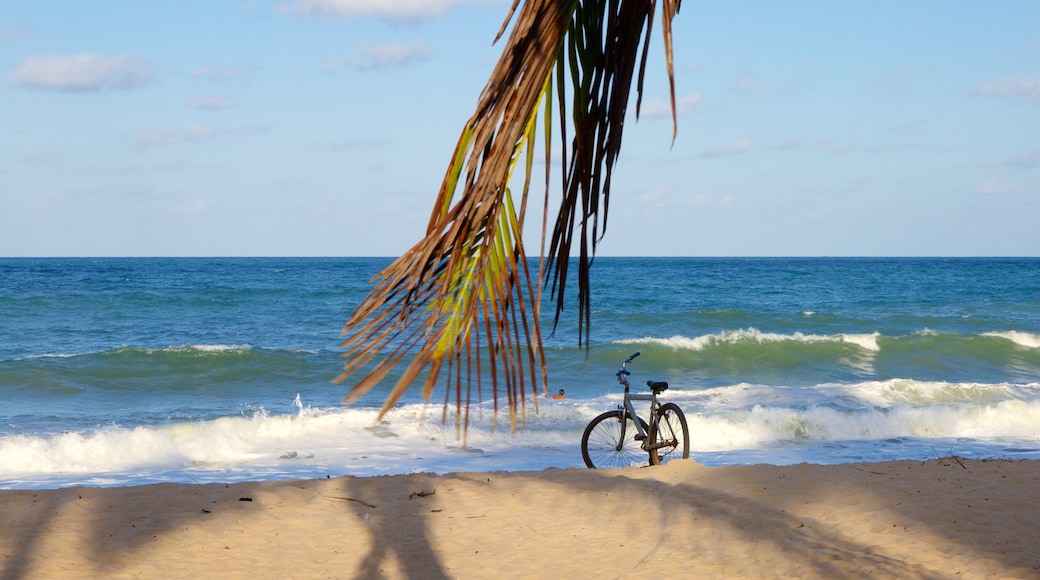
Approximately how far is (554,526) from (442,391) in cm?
983

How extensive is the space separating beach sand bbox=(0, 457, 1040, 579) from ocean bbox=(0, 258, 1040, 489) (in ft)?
3.90

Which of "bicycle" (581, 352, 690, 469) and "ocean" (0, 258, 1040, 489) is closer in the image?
"bicycle" (581, 352, 690, 469)

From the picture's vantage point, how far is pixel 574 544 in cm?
667

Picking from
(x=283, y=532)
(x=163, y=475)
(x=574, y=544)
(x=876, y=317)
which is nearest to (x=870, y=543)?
(x=574, y=544)

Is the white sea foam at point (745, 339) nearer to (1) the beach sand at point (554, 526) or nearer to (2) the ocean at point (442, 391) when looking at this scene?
(2) the ocean at point (442, 391)

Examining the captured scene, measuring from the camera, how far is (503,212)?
1.26 m

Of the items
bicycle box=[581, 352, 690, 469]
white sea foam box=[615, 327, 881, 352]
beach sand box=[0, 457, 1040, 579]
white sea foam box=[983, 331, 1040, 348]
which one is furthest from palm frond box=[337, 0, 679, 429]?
white sea foam box=[983, 331, 1040, 348]

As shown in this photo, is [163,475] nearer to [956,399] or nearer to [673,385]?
[673,385]

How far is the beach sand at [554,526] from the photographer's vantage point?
6.12 metres

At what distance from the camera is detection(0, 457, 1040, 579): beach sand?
612cm

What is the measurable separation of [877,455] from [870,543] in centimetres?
511

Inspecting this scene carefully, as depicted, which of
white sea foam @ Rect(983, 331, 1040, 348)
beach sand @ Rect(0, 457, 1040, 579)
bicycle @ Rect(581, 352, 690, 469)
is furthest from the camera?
white sea foam @ Rect(983, 331, 1040, 348)

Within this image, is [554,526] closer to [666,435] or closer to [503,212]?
[666,435]

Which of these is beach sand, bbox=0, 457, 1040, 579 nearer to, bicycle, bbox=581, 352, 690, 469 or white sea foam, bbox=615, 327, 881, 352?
bicycle, bbox=581, 352, 690, 469
